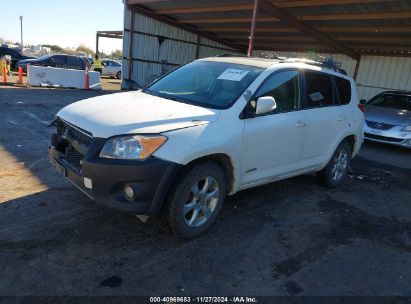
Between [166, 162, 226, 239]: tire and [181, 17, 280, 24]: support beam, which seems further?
[181, 17, 280, 24]: support beam

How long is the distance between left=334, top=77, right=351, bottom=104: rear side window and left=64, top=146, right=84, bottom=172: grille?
3819 mm

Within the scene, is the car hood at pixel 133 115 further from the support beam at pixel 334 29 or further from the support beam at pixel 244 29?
the support beam at pixel 244 29

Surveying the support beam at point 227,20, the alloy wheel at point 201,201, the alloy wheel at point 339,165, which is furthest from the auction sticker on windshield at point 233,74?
the support beam at point 227,20

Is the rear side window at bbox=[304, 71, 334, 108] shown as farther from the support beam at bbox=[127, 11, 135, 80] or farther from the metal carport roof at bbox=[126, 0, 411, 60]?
the support beam at bbox=[127, 11, 135, 80]

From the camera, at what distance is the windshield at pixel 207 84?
4031 mm

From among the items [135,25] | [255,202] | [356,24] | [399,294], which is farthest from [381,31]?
[399,294]

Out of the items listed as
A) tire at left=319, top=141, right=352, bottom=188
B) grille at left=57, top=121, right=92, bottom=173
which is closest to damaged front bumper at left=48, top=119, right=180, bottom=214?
grille at left=57, top=121, right=92, bottom=173

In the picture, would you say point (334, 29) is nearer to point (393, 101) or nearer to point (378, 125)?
point (393, 101)

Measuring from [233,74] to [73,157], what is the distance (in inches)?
78.0

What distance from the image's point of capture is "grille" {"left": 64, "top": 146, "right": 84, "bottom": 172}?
3.53 metres

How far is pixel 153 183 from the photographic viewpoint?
319cm

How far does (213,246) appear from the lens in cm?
365

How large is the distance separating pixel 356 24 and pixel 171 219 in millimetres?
12911

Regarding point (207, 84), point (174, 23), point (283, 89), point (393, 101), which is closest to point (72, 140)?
point (207, 84)
